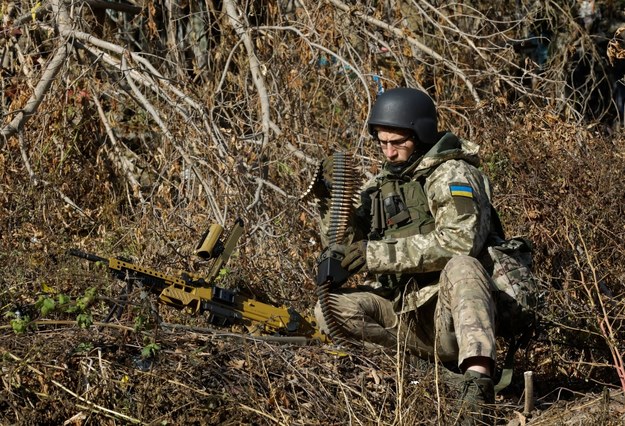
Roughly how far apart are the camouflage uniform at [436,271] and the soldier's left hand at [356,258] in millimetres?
33

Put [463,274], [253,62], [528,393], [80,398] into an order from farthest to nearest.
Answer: [253,62]
[463,274]
[528,393]
[80,398]

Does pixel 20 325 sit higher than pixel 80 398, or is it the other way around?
pixel 20 325

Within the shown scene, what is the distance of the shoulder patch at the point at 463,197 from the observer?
512 cm

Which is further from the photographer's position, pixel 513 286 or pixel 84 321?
pixel 513 286

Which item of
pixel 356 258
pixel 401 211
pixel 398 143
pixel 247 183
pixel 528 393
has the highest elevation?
pixel 398 143

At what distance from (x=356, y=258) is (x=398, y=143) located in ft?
2.17

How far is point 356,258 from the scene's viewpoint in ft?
17.2

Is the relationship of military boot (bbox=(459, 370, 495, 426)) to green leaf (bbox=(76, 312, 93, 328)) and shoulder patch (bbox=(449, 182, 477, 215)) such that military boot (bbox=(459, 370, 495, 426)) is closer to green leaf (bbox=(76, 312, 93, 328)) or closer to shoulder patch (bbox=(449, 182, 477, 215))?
shoulder patch (bbox=(449, 182, 477, 215))

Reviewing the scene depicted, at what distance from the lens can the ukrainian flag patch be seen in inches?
203

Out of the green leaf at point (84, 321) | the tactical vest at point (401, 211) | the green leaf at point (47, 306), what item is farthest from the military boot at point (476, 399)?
the green leaf at point (47, 306)

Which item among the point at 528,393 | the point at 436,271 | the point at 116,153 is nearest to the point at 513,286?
the point at 436,271

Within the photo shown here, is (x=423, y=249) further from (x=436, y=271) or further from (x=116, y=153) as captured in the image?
(x=116, y=153)

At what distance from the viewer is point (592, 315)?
5.97 metres

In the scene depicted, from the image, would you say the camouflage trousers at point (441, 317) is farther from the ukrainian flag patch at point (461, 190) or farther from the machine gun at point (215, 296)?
the ukrainian flag patch at point (461, 190)
